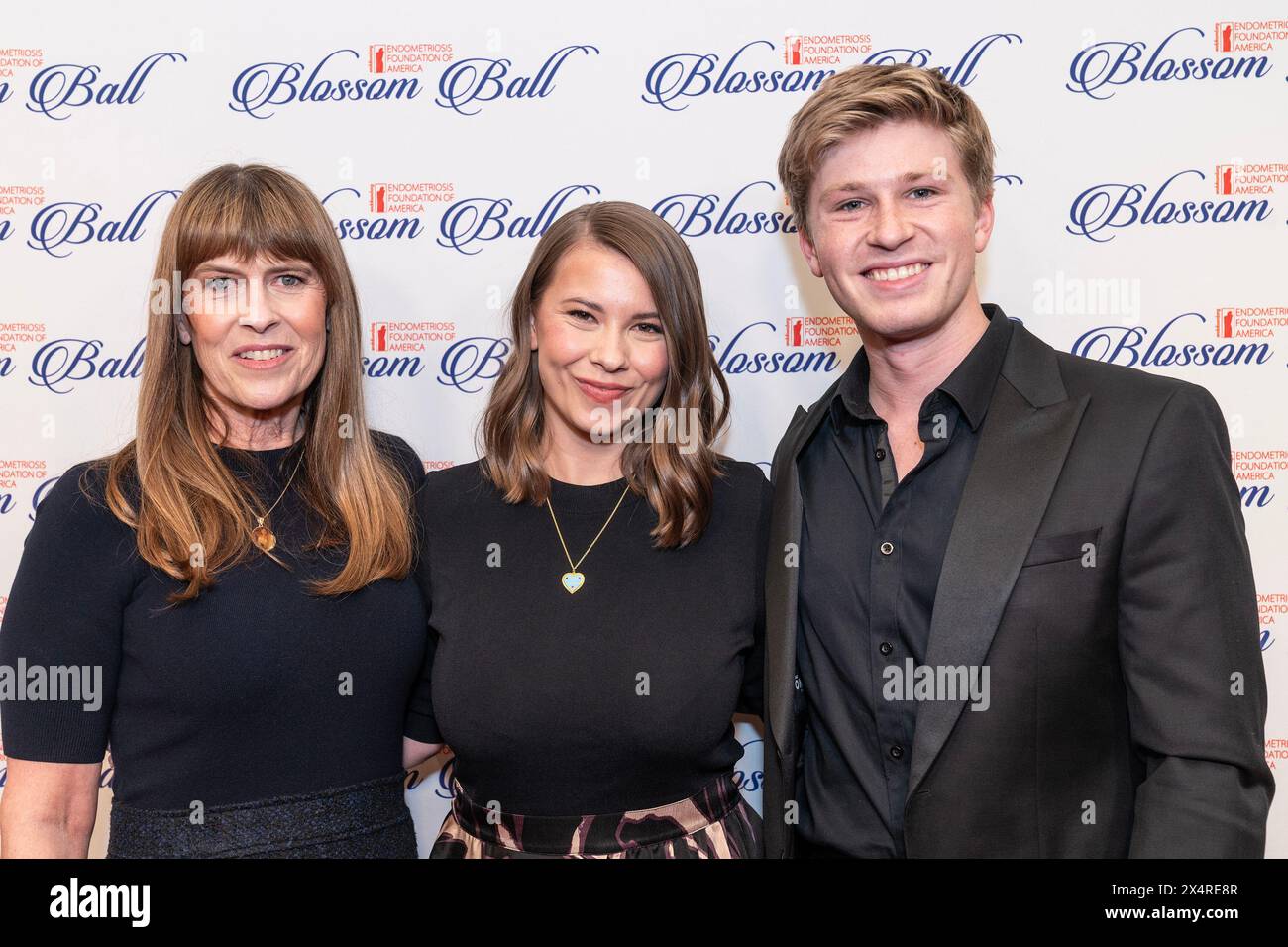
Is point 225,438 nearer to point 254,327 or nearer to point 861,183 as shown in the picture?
point 254,327

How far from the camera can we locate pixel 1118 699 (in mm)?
1720

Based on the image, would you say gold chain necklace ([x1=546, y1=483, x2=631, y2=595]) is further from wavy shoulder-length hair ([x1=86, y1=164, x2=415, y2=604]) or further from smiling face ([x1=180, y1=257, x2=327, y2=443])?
smiling face ([x1=180, y1=257, x2=327, y2=443])

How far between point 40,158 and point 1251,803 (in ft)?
10.0

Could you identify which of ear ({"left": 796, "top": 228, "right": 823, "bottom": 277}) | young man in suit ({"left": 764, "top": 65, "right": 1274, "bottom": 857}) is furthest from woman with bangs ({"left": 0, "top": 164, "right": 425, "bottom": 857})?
ear ({"left": 796, "top": 228, "right": 823, "bottom": 277})

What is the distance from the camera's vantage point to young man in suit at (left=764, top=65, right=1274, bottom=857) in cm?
160

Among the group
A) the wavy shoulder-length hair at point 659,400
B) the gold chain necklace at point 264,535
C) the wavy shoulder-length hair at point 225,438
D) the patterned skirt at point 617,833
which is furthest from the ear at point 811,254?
the gold chain necklace at point 264,535

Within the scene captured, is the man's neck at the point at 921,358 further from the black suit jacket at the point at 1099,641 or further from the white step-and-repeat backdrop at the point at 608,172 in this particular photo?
the white step-and-repeat backdrop at the point at 608,172

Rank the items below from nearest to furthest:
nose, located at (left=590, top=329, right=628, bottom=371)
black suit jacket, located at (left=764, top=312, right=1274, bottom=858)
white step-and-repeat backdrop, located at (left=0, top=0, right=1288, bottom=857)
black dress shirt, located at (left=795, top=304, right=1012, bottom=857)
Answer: black suit jacket, located at (left=764, top=312, right=1274, bottom=858), black dress shirt, located at (left=795, top=304, right=1012, bottom=857), nose, located at (left=590, top=329, right=628, bottom=371), white step-and-repeat backdrop, located at (left=0, top=0, right=1288, bottom=857)

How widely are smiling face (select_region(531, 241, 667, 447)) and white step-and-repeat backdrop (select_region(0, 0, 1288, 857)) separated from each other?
532mm

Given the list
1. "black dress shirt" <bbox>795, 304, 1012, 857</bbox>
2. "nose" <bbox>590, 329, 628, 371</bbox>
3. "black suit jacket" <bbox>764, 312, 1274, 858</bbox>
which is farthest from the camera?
"nose" <bbox>590, 329, 628, 371</bbox>

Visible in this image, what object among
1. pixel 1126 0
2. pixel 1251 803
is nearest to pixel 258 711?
pixel 1251 803

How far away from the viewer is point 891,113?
1.87 meters

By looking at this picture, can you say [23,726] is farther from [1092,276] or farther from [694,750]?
[1092,276]

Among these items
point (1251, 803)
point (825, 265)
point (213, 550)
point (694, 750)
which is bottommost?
point (1251, 803)
